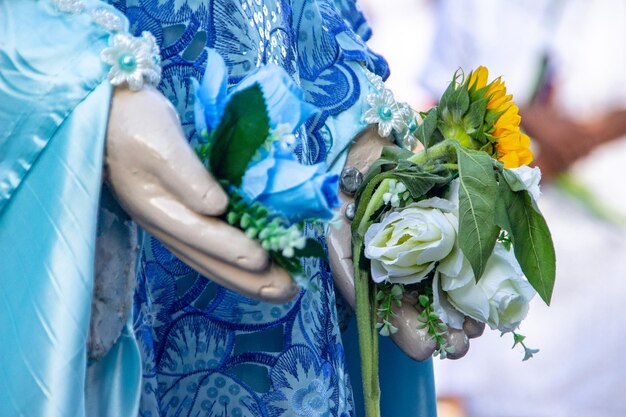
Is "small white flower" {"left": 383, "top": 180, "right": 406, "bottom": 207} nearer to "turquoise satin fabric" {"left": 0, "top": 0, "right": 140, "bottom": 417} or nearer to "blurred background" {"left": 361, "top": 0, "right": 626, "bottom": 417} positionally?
"turquoise satin fabric" {"left": 0, "top": 0, "right": 140, "bottom": 417}

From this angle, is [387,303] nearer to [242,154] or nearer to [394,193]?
[394,193]

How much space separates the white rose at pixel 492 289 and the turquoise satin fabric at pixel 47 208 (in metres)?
0.29

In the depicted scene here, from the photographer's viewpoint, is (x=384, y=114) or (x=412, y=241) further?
(x=384, y=114)

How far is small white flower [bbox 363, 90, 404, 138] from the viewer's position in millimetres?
906

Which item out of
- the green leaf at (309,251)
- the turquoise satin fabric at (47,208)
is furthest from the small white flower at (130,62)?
the green leaf at (309,251)

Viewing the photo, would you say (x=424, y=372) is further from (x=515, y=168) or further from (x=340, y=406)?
(x=515, y=168)

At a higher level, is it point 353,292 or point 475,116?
point 475,116

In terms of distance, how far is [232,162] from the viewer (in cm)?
62

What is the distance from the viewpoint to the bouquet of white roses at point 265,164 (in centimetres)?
60

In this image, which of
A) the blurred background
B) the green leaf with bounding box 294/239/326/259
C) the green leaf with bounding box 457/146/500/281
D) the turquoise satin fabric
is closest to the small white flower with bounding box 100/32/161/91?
the turquoise satin fabric

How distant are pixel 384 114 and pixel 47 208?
1.21 ft

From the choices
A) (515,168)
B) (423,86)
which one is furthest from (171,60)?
(423,86)

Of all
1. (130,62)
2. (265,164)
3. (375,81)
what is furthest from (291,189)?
(375,81)

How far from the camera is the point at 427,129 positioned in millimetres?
841
